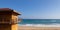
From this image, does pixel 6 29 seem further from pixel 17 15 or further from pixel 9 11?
pixel 17 15

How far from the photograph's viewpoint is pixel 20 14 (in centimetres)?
2545

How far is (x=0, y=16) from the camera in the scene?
21.8m

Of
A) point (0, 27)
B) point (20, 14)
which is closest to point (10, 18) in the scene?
point (0, 27)

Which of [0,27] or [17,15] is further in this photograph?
[17,15]

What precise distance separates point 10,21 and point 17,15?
14.7 feet

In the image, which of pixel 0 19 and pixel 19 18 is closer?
pixel 0 19

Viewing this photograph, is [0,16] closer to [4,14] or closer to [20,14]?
[4,14]

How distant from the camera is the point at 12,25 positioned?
22.1 metres

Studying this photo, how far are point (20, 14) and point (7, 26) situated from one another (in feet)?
14.8

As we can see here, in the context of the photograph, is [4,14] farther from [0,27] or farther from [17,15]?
[17,15]

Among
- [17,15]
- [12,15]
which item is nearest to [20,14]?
[17,15]

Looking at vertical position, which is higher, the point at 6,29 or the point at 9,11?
the point at 9,11

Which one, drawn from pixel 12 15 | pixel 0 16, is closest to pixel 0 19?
pixel 0 16

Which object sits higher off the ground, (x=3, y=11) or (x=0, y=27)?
(x=3, y=11)
